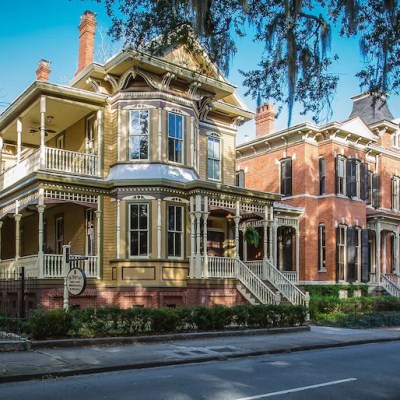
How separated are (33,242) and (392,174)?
21.7 m

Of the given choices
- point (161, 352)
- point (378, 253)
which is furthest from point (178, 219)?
point (378, 253)

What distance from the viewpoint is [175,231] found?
2284 cm

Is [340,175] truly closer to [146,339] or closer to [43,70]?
[43,70]

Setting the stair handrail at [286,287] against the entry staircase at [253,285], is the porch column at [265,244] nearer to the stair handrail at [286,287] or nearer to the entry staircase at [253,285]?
the stair handrail at [286,287]

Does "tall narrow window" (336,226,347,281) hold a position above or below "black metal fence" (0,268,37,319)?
above

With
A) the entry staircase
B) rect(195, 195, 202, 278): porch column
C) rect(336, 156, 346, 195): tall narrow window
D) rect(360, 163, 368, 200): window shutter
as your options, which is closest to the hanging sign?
rect(195, 195, 202, 278): porch column

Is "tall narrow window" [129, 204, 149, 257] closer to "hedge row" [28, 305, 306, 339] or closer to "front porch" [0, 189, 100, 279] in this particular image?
"front porch" [0, 189, 100, 279]

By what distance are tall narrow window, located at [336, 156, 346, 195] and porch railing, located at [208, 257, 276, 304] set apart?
9.84 meters

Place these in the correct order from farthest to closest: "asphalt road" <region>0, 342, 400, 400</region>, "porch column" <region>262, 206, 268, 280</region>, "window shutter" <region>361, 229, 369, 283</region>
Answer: "window shutter" <region>361, 229, 369, 283</region>
"porch column" <region>262, 206, 268, 280</region>
"asphalt road" <region>0, 342, 400, 400</region>

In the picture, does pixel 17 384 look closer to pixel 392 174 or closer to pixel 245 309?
pixel 245 309

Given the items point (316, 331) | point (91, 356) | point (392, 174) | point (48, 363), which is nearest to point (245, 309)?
point (316, 331)

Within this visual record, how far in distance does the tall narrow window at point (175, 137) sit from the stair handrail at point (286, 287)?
597 centimetres

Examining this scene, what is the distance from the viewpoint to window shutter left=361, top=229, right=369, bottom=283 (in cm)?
3139

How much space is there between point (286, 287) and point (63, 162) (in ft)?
34.0
